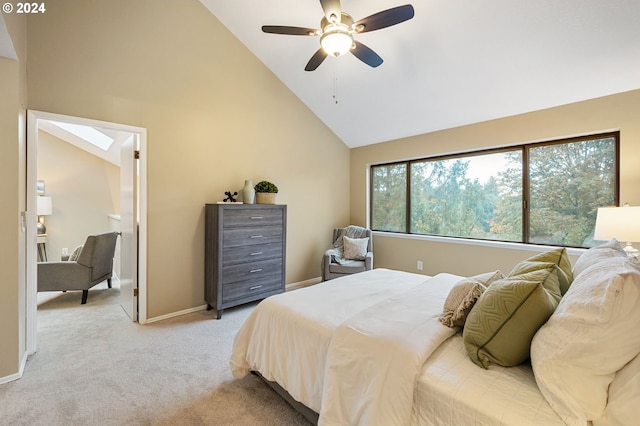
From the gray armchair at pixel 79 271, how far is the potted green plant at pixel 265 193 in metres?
2.08

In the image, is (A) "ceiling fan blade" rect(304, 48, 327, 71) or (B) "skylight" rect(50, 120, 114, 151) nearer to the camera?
(A) "ceiling fan blade" rect(304, 48, 327, 71)

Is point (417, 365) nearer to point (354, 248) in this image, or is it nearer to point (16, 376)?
point (16, 376)

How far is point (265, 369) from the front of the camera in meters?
1.81

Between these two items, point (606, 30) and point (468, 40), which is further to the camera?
point (468, 40)

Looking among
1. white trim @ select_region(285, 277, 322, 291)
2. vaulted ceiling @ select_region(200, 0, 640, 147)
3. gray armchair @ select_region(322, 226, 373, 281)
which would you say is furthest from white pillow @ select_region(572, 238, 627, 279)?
white trim @ select_region(285, 277, 322, 291)

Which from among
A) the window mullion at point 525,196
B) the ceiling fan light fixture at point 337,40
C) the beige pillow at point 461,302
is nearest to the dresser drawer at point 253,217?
the ceiling fan light fixture at point 337,40

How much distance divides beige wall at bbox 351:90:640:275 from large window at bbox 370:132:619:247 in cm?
16

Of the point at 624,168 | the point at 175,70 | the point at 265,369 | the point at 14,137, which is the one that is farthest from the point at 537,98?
the point at 14,137

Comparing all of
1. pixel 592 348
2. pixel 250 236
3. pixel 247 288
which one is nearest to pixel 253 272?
pixel 247 288

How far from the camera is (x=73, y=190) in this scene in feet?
17.3

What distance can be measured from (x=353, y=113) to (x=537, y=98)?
2.22 metres

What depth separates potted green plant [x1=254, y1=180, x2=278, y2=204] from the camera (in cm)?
368

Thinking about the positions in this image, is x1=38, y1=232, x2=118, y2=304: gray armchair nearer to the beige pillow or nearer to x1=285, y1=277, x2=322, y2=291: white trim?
x1=285, y1=277, x2=322, y2=291: white trim

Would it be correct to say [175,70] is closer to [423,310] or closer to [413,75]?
[413,75]
